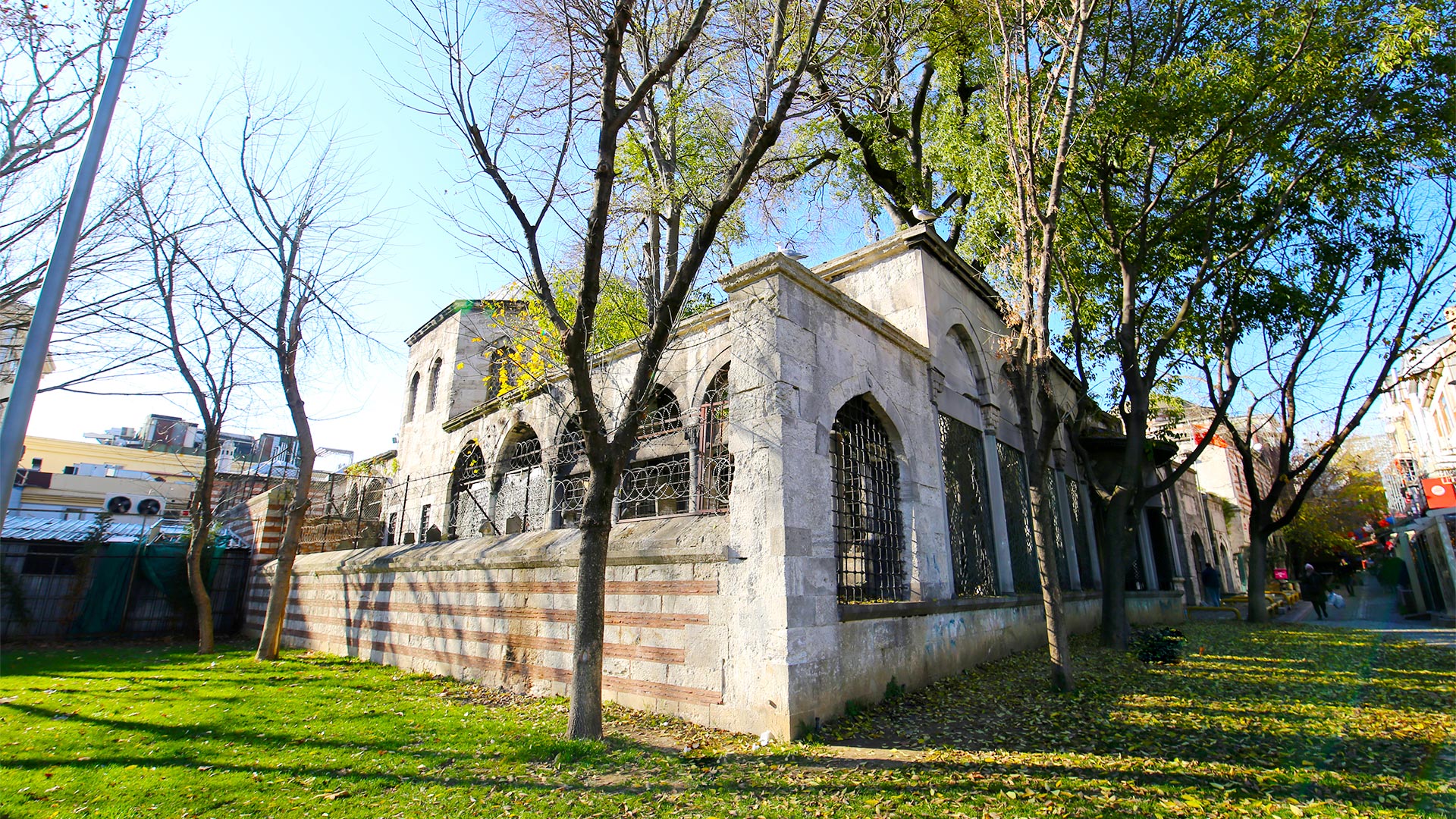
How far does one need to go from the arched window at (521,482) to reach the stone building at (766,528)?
0.05 m

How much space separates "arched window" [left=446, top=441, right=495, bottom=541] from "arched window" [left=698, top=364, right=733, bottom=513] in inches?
218

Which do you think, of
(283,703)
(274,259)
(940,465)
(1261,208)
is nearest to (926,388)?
(940,465)

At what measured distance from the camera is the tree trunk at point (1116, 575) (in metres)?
10.2

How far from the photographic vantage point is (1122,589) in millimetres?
10312

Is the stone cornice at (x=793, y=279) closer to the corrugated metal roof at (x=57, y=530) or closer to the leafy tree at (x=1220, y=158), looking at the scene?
the leafy tree at (x=1220, y=158)

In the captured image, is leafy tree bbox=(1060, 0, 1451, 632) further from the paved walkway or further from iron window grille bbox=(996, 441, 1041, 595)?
the paved walkway

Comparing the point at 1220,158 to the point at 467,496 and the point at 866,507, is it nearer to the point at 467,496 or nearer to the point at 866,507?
the point at 866,507

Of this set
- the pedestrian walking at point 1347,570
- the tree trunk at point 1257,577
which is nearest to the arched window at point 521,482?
the tree trunk at point 1257,577

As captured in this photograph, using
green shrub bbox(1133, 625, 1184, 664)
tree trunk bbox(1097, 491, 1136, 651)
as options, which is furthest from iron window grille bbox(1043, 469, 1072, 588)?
green shrub bbox(1133, 625, 1184, 664)

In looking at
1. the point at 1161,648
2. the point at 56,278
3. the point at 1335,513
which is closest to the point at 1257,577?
the point at 1161,648

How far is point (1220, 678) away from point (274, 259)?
15334mm

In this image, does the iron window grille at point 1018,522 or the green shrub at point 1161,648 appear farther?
the iron window grille at point 1018,522

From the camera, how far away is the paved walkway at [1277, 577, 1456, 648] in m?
12.4

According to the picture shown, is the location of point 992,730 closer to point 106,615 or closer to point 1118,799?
point 1118,799
